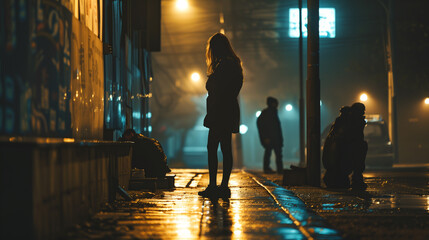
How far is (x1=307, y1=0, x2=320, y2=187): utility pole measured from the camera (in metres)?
10.6

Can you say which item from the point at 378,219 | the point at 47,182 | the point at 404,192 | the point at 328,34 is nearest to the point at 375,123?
the point at 328,34

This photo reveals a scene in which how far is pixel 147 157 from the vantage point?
31.3 feet

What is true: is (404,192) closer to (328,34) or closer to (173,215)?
(173,215)

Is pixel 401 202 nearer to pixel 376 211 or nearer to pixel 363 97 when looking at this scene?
pixel 376 211

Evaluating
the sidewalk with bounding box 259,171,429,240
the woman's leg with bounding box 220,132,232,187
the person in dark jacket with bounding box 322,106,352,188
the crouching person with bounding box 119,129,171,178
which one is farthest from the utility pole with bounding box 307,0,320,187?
the woman's leg with bounding box 220,132,232,187

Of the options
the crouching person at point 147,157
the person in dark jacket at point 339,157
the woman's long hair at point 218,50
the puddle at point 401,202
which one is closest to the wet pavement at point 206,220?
the puddle at point 401,202

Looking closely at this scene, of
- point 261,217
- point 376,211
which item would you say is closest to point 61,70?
point 261,217

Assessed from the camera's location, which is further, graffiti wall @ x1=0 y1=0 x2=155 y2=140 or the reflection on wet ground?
the reflection on wet ground

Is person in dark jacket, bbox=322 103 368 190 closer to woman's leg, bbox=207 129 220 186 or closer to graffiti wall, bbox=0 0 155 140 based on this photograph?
woman's leg, bbox=207 129 220 186

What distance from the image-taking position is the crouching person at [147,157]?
9.45 metres

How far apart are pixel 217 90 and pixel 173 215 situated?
2275mm

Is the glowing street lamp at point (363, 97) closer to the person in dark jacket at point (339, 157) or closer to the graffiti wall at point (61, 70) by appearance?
the graffiti wall at point (61, 70)

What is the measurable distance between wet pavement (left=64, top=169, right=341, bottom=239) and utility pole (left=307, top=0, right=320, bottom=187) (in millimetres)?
3221

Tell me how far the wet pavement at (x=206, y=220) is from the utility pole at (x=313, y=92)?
322cm
